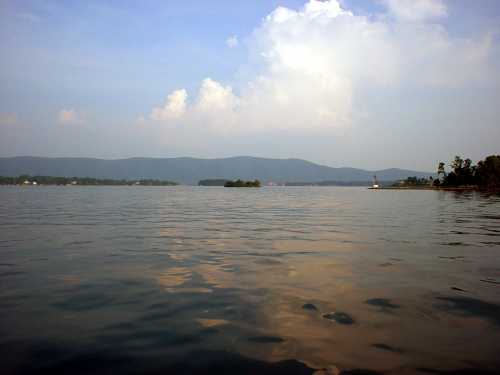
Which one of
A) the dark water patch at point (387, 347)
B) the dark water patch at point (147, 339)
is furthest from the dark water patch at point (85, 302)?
the dark water patch at point (387, 347)

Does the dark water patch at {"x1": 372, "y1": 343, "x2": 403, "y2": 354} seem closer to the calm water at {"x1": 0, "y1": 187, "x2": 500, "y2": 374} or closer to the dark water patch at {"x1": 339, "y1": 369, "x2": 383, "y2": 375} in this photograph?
the calm water at {"x1": 0, "y1": 187, "x2": 500, "y2": 374}

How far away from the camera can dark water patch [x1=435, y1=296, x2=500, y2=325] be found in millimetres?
9039

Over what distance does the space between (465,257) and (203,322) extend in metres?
13.1

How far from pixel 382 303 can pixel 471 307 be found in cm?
215

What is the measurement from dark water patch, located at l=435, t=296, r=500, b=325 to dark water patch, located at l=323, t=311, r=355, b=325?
8.55ft

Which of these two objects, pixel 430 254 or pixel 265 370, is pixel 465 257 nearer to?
pixel 430 254

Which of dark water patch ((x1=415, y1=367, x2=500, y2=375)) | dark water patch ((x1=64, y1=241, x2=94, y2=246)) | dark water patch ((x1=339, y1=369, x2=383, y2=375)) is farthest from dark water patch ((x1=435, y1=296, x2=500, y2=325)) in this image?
dark water patch ((x1=64, y1=241, x2=94, y2=246))

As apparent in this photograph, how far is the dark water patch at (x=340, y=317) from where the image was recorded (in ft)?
28.2

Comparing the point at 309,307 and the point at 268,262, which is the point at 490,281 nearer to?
the point at 309,307

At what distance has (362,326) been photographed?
834cm

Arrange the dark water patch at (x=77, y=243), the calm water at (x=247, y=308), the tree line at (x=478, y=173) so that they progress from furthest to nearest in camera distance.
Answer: the tree line at (x=478, y=173), the dark water patch at (x=77, y=243), the calm water at (x=247, y=308)

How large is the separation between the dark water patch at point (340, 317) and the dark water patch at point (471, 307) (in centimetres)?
260

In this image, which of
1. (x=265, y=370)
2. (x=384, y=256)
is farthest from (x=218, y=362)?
(x=384, y=256)

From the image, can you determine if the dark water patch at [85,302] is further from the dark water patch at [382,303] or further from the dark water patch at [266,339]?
the dark water patch at [382,303]
